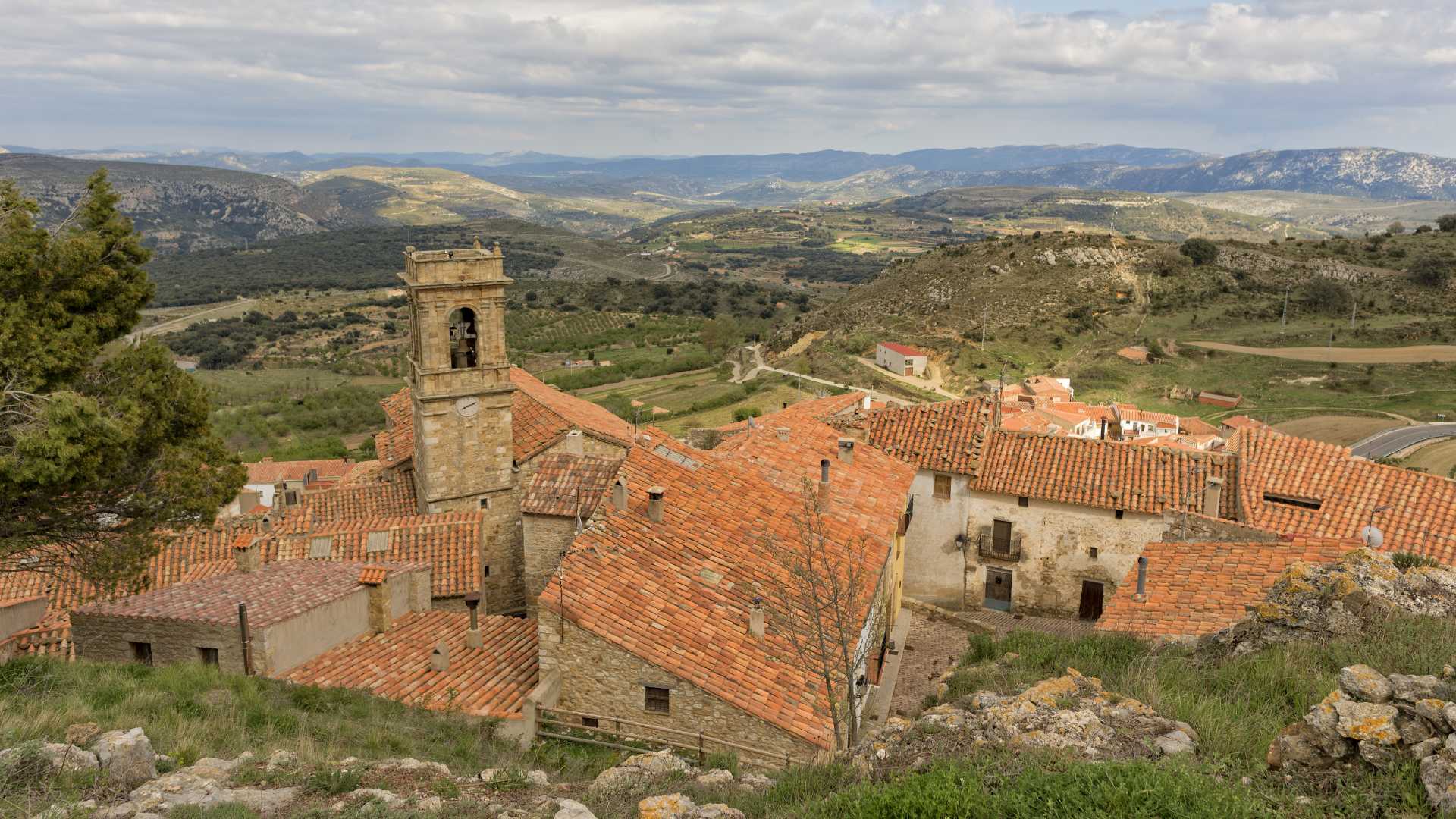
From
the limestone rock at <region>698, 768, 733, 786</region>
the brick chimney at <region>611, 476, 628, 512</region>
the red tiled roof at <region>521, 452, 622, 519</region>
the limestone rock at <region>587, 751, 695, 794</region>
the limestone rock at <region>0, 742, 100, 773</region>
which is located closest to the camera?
the limestone rock at <region>0, 742, 100, 773</region>

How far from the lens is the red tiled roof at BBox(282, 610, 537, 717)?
496 inches

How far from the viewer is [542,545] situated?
1747cm

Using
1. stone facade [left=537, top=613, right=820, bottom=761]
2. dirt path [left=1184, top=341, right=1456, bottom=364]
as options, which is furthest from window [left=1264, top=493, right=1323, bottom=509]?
dirt path [left=1184, top=341, right=1456, bottom=364]

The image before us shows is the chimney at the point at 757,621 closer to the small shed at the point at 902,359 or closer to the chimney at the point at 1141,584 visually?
the chimney at the point at 1141,584

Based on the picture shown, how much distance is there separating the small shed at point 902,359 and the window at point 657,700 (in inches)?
2177

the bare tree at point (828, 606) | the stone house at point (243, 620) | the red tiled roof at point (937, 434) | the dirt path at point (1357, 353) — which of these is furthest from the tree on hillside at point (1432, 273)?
the stone house at point (243, 620)

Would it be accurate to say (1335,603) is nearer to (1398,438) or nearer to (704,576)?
(704,576)

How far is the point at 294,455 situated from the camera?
158 ft

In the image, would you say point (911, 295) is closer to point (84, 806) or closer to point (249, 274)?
point (84, 806)

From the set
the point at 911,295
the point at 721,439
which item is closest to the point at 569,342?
the point at 911,295

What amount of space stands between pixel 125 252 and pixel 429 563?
7638mm

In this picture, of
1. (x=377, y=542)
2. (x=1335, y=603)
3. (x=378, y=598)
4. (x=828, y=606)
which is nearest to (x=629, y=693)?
(x=828, y=606)

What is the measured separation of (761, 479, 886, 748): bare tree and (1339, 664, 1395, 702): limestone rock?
444 centimetres

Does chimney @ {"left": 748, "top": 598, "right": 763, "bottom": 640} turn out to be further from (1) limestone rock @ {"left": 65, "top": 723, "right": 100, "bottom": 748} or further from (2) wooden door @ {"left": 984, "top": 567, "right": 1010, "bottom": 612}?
(2) wooden door @ {"left": 984, "top": 567, "right": 1010, "bottom": 612}
